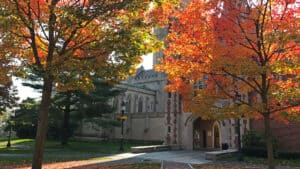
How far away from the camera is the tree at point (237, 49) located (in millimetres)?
10211

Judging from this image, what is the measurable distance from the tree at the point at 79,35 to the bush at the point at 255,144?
1321 centimetres

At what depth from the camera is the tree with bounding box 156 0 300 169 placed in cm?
1021

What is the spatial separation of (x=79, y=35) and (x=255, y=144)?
15629 mm

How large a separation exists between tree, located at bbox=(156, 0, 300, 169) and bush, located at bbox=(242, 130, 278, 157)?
32.5 ft

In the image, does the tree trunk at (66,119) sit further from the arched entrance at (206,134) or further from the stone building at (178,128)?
the arched entrance at (206,134)

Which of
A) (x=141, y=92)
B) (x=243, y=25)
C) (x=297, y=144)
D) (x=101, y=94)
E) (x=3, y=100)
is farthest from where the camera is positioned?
(x=141, y=92)

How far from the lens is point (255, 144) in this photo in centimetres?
2144

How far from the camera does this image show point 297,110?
10.6m

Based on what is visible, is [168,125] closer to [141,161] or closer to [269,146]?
[141,161]

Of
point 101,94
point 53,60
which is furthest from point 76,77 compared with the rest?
point 101,94

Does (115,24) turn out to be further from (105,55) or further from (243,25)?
(243,25)

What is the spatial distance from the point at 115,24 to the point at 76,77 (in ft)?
Answer: 8.18

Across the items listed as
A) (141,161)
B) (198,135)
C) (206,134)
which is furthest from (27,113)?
(206,134)

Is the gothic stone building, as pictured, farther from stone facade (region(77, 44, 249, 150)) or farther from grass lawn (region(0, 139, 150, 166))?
grass lawn (region(0, 139, 150, 166))
